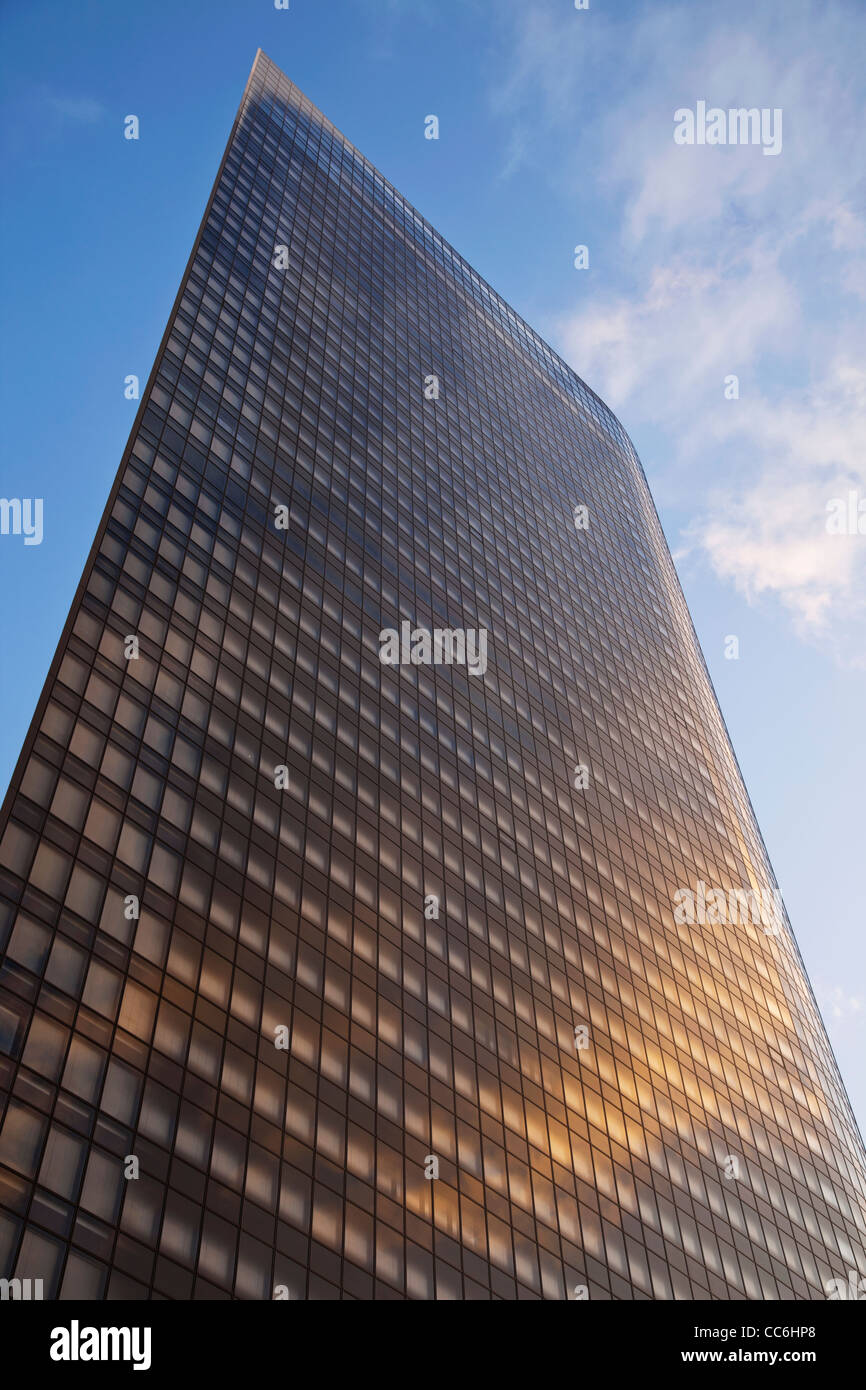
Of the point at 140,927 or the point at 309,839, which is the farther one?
the point at 309,839

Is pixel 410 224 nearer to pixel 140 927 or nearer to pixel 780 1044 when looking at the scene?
pixel 780 1044

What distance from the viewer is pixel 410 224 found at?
11975cm

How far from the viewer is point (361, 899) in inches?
1671

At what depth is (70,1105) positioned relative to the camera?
26250 millimetres

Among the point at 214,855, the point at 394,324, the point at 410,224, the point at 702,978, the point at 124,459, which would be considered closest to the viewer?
the point at 214,855

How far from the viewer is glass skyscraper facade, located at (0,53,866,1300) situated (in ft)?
94.9

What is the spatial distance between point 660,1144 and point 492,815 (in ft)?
56.6

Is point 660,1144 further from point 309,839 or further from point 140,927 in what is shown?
point 140,927

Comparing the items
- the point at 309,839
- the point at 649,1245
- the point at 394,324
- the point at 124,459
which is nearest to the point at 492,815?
the point at 309,839

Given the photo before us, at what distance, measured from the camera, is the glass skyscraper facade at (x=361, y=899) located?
28.9 metres

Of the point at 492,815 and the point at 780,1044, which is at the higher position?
the point at 492,815
